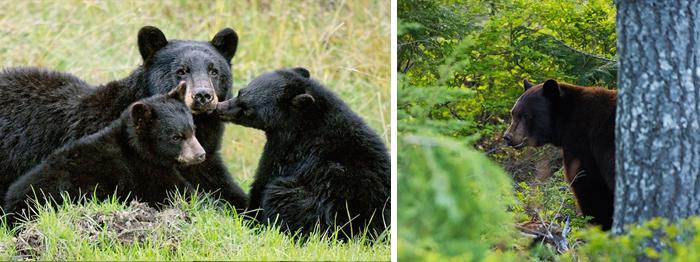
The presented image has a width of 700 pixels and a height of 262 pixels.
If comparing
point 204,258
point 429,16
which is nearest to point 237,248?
point 204,258

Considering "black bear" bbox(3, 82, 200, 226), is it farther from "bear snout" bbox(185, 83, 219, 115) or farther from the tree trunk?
the tree trunk

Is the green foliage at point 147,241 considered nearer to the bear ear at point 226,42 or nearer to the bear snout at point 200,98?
the bear snout at point 200,98

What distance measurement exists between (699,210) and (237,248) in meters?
2.88

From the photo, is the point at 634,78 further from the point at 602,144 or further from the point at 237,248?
the point at 237,248

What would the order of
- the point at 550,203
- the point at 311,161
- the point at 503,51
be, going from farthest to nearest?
1. the point at 503,51
2. the point at 550,203
3. the point at 311,161

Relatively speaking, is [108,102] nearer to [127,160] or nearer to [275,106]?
[127,160]

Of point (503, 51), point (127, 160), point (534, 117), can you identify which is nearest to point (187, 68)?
point (127, 160)

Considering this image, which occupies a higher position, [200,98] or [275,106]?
[200,98]

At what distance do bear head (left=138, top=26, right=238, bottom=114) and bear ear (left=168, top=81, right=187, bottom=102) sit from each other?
0.31 ft

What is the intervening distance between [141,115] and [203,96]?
1.39ft

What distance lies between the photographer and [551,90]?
197 inches

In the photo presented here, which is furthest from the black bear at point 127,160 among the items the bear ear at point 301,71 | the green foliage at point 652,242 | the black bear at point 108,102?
the green foliage at point 652,242

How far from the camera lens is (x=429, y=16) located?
575cm

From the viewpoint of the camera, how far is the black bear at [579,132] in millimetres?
4699
